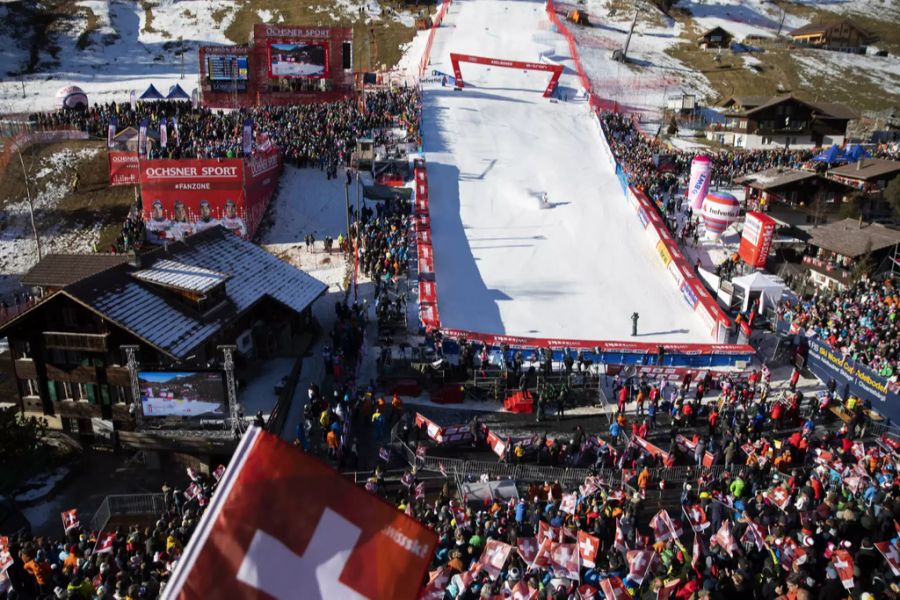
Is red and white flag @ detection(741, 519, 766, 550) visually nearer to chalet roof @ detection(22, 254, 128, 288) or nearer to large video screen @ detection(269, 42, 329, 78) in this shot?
chalet roof @ detection(22, 254, 128, 288)

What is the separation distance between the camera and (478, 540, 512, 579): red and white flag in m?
10.9

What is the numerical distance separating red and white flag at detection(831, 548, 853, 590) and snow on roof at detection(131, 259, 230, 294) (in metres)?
16.0

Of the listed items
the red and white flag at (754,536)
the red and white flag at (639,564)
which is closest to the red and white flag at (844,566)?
the red and white flag at (754,536)

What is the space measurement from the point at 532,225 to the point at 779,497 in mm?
22693

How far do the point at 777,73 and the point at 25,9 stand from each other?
74641 millimetres

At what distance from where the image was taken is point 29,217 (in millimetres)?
36906

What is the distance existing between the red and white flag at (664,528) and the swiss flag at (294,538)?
8.49 m

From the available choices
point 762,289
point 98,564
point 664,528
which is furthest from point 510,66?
point 98,564

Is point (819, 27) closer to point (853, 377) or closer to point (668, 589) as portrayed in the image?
point (853, 377)

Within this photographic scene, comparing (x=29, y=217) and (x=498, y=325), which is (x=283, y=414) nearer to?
(x=498, y=325)

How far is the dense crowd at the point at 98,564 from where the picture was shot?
37.3 ft

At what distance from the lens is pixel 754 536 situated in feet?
40.7

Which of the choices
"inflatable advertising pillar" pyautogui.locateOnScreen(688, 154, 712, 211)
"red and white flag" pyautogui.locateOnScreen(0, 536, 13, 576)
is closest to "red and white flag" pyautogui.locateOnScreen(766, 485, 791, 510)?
"red and white flag" pyautogui.locateOnScreen(0, 536, 13, 576)

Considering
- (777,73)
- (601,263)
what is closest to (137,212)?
(601,263)
